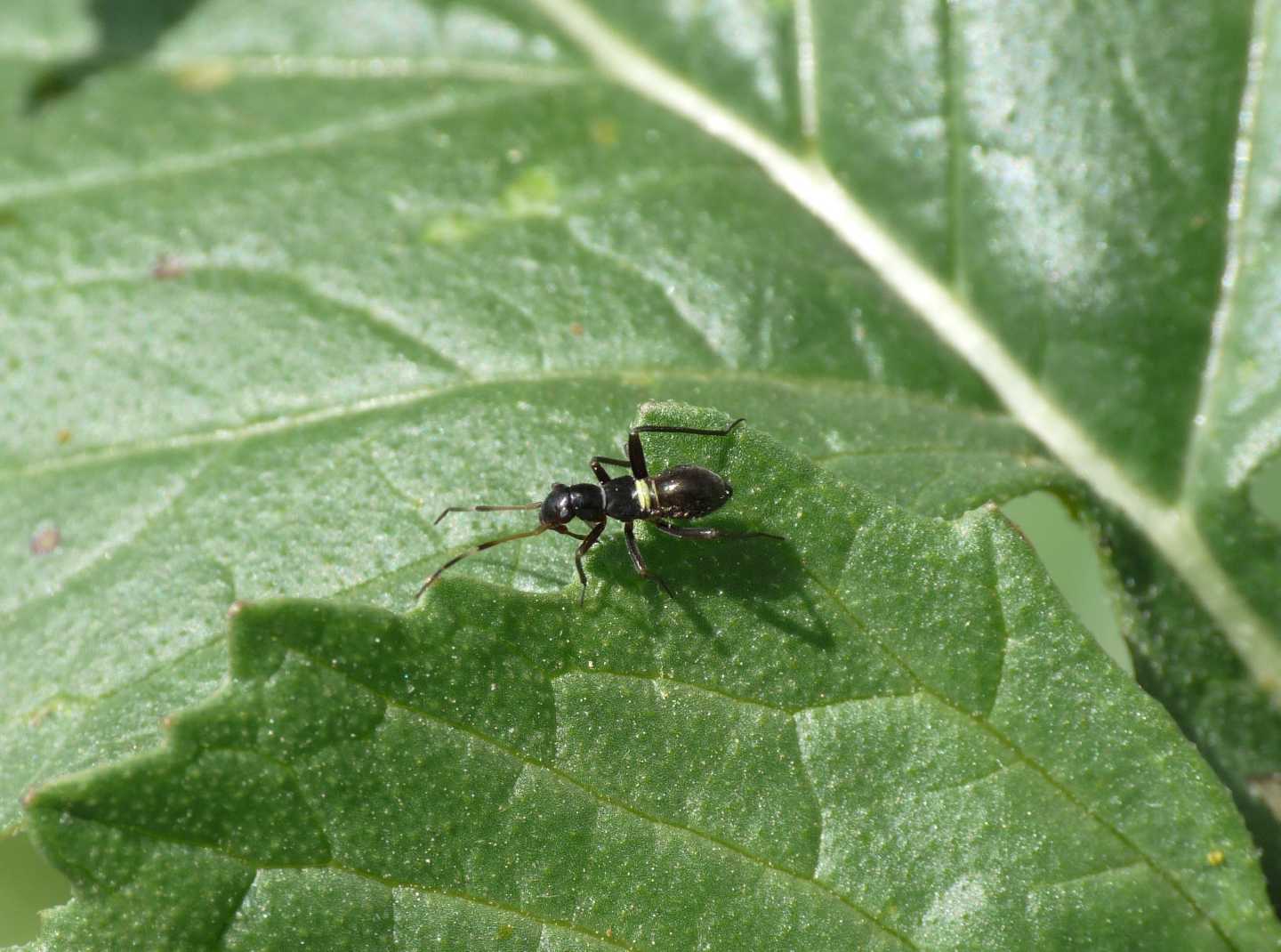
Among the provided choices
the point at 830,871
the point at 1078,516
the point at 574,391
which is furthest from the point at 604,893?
the point at 1078,516

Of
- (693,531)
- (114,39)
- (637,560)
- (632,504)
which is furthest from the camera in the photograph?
(114,39)

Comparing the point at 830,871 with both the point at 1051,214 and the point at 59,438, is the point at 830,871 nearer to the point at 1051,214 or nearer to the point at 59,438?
the point at 1051,214

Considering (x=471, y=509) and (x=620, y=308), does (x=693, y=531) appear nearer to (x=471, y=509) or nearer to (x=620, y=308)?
(x=471, y=509)

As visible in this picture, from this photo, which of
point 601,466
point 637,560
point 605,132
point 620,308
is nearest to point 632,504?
point 601,466

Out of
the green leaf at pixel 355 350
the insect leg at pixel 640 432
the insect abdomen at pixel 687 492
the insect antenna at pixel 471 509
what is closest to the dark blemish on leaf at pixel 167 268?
the green leaf at pixel 355 350

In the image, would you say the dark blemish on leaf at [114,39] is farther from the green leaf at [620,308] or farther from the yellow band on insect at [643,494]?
the yellow band on insect at [643,494]

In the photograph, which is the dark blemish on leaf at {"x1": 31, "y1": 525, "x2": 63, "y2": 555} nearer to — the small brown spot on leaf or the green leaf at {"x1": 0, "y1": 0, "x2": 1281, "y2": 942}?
the green leaf at {"x1": 0, "y1": 0, "x2": 1281, "y2": 942}
